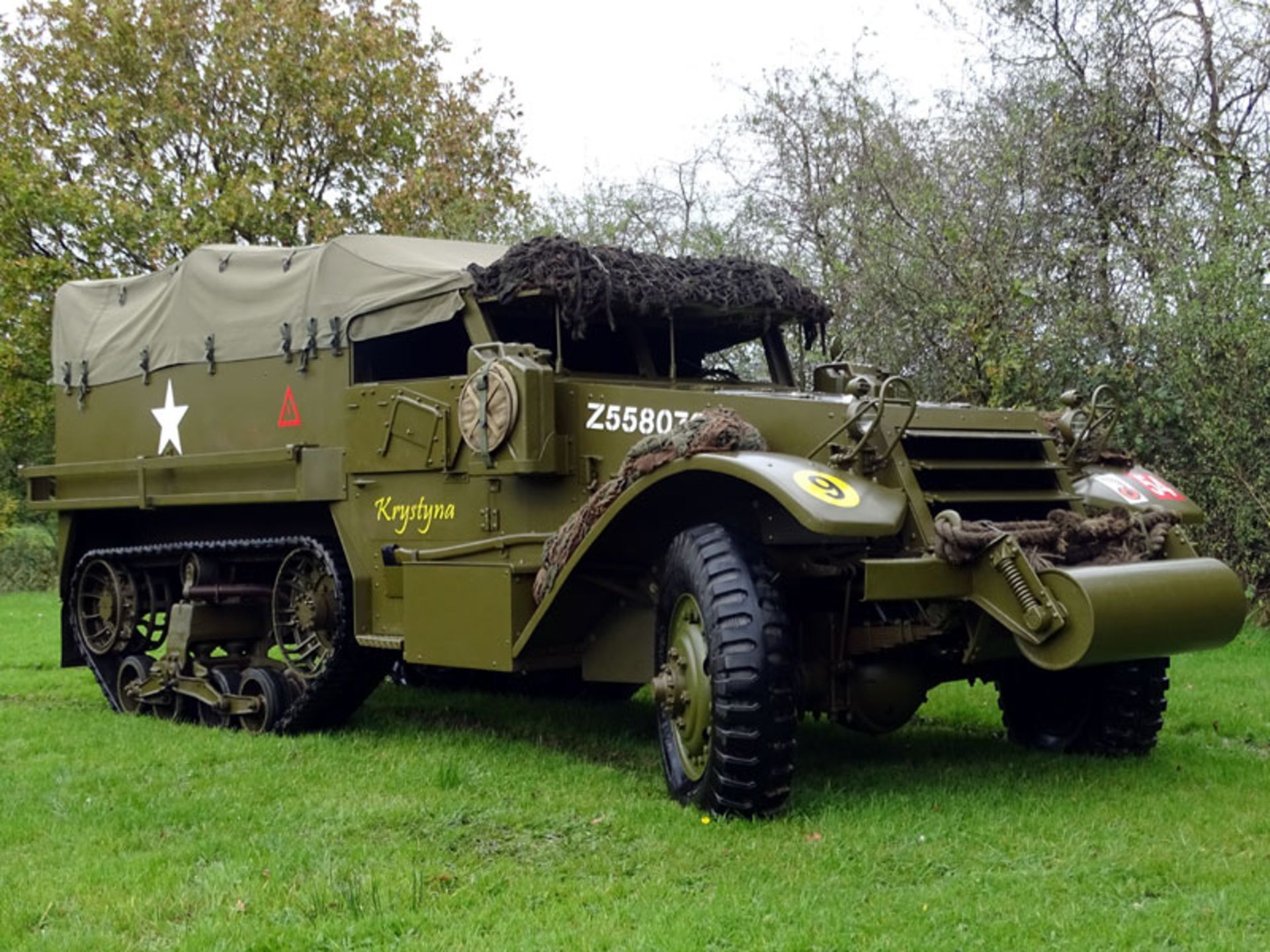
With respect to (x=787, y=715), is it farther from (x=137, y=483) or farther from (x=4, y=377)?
(x=4, y=377)

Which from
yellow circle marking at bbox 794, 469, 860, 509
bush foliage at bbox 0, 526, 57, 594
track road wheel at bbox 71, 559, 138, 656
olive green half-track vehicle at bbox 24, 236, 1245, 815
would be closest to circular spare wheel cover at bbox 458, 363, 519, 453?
→ olive green half-track vehicle at bbox 24, 236, 1245, 815

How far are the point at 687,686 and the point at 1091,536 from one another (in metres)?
1.61

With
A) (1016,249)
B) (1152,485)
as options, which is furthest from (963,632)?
(1016,249)

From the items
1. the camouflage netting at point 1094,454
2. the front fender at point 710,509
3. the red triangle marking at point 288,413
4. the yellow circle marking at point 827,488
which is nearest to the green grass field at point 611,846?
the front fender at point 710,509

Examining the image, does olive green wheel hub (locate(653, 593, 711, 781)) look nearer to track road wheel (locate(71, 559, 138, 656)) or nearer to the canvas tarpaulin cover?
the canvas tarpaulin cover

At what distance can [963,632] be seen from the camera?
18.2 ft

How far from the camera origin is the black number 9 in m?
4.95

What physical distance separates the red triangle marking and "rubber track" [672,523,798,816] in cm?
328

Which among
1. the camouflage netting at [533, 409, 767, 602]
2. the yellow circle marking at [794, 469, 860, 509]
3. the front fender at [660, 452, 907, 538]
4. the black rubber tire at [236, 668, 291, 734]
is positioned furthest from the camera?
the black rubber tire at [236, 668, 291, 734]

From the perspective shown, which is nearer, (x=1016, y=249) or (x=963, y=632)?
(x=963, y=632)

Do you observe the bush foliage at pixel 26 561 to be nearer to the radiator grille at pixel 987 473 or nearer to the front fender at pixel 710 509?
the front fender at pixel 710 509

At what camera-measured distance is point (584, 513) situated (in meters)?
5.96

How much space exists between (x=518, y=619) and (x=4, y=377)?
52.2 feet

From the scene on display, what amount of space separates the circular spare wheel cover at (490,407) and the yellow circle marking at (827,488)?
5.68 feet
